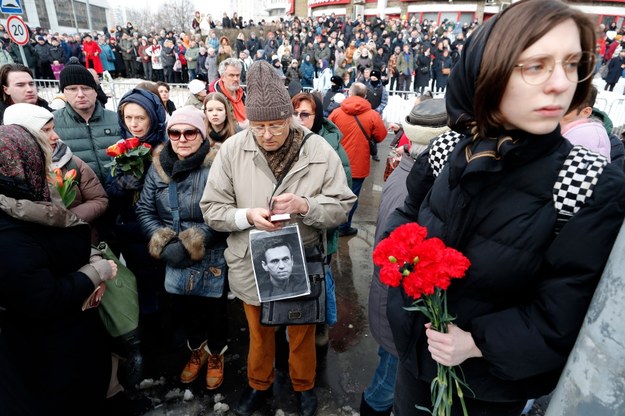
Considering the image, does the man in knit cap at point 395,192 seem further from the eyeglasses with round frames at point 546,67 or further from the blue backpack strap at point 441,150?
the eyeglasses with round frames at point 546,67

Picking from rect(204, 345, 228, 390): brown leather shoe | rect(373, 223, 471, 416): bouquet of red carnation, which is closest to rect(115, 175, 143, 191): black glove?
rect(204, 345, 228, 390): brown leather shoe

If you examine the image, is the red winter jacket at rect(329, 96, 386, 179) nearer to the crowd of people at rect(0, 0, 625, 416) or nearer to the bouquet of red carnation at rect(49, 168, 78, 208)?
the crowd of people at rect(0, 0, 625, 416)

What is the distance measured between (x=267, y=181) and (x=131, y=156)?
134 cm

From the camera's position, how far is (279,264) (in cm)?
223

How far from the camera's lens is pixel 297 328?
250 cm

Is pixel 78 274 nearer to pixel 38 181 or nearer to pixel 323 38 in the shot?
pixel 38 181

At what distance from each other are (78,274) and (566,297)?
7.29ft

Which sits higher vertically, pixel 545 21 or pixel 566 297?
pixel 545 21

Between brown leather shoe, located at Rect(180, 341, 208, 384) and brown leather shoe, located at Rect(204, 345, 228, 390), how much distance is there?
0.20ft

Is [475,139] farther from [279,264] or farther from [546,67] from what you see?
[279,264]

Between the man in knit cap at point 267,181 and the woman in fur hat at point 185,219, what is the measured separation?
0.98 ft

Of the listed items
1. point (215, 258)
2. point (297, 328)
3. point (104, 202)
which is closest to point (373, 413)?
point (297, 328)

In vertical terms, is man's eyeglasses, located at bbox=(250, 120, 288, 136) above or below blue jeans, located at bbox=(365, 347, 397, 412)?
above

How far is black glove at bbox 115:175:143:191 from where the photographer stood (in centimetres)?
303
